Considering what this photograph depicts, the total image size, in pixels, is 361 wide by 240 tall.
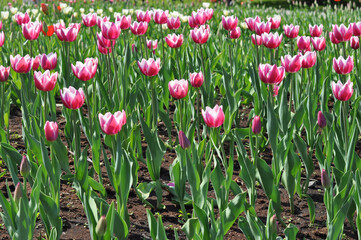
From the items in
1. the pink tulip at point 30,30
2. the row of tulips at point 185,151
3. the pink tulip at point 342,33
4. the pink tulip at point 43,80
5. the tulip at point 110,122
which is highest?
the pink tulip at point 30,30

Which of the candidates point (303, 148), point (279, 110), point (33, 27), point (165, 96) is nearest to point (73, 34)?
point (33, 27)

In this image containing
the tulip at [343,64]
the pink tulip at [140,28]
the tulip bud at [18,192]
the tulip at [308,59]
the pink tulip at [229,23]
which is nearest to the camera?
the tulip bud at [18,192]

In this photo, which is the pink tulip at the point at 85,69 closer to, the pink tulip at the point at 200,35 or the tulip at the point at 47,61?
the tulip at the point at 47,61

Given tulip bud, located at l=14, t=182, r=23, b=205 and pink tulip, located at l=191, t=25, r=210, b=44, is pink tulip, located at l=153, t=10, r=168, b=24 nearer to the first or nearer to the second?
pink tulip, located at l=191, t=25, r=210, b=44

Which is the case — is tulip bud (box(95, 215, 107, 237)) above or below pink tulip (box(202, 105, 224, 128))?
below

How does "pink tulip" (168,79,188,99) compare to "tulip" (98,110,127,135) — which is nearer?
"tulip" (98,110,127,135)

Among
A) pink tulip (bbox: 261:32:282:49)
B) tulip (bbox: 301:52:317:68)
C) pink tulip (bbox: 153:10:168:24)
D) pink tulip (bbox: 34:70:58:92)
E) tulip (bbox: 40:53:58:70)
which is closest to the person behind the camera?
pink tulip (bbox: 34:70:58:92)

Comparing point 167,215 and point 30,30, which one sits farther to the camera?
point 30,30

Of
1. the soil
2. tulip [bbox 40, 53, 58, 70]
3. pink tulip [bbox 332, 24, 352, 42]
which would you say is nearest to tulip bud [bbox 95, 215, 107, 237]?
the soil

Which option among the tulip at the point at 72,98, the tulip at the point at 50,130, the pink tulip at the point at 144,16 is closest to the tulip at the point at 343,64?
the tulip at the point at 72,98

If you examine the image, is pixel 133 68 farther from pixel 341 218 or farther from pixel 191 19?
pixel 341 218

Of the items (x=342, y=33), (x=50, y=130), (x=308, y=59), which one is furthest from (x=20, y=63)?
(x=342, y=33)

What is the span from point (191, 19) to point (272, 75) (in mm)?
1525

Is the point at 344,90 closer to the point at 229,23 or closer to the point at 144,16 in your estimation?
the point at 229,23
